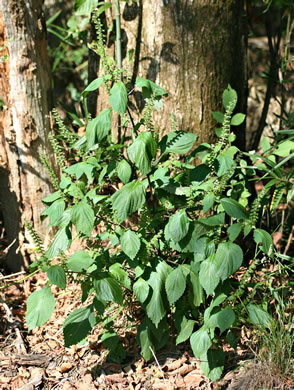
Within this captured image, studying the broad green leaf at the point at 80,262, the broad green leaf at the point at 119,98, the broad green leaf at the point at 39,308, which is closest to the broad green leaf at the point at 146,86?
the broad green leaf at the point at 119,98

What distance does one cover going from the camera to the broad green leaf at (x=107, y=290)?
6.34ft

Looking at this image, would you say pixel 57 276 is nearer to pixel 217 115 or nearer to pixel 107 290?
pixel 107 290

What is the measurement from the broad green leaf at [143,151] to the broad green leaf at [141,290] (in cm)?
51

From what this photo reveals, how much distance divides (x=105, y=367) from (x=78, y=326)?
18.2 inches

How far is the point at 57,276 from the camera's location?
1.89m

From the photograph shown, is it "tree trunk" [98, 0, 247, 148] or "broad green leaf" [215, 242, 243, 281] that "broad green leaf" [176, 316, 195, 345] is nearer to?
"broad green leaf" [215, 242, 243, 281]

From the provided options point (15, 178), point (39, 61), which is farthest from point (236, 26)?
point (15, 178)

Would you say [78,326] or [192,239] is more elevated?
[192,239]

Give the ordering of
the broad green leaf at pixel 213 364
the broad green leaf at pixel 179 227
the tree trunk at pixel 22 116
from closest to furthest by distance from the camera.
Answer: the broad green leaf at pixel 179 227, the broad green leaf at pixel 213 364, the tree trunk at pixel 22 116

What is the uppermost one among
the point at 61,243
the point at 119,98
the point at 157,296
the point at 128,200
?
the point at 119,98

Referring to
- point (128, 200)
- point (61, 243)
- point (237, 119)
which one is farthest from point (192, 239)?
point (237, 119)

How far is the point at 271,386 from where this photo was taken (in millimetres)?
2104

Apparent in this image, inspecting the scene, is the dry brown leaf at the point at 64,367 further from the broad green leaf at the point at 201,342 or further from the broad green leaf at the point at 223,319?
the broad green leaf at the point at 223,319

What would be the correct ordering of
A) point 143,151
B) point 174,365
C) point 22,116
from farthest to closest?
point 22,116 → point 174,365 → point 143,151
